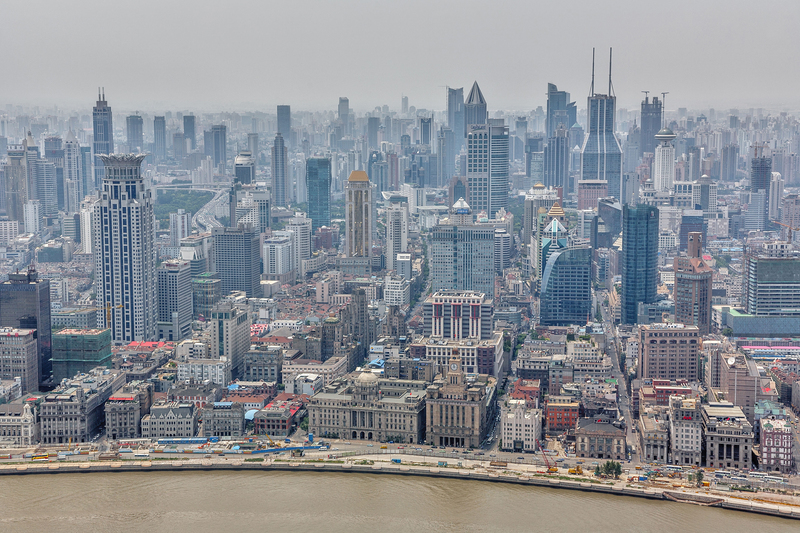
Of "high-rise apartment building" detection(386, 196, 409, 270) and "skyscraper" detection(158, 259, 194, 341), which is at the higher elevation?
"high-rise apartment building" detection(386, 196, 409, 270)

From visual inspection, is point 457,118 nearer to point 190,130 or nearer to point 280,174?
point 280,174

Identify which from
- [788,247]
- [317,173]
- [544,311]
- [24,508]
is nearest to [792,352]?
[788,247]

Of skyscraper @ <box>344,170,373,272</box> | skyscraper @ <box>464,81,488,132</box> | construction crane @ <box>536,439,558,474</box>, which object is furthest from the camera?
skyscraper @ <box>464,81,488,132</box>

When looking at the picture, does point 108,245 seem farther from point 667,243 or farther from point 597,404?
point 667,243

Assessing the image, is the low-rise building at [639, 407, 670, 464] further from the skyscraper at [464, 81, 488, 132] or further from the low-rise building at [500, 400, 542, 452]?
the skyscraper at [464, 81, 488, 132]

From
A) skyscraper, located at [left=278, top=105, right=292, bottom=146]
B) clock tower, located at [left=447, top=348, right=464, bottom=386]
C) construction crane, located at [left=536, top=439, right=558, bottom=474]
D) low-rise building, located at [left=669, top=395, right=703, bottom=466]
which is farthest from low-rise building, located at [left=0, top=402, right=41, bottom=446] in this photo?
skyscraper, located at [left=278, top=105, right=292, bottom=146]

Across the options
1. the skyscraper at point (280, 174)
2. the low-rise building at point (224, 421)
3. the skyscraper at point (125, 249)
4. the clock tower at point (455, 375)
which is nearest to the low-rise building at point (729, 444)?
the clock tower at point (455, 375)
